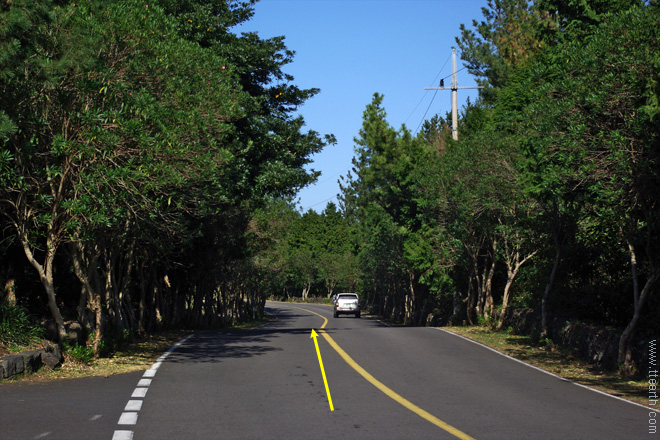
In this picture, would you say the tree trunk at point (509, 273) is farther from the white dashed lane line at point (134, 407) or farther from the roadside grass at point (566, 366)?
the white dashed lane line at point (134, 407)

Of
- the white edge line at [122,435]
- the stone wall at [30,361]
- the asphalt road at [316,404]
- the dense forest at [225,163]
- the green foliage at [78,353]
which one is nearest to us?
the white edge line at [122,435]

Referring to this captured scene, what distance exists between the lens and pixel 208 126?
686 inches

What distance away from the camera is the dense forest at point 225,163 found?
45.5 ft

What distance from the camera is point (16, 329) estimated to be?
14398 mm

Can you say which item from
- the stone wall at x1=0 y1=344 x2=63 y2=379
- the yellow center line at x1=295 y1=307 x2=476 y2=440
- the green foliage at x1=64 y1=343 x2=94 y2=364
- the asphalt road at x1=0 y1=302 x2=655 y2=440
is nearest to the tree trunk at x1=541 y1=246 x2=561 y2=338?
the asphalt road at x1=0 y1=302 x2=655 y2=440

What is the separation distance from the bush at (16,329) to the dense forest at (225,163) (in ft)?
1.79

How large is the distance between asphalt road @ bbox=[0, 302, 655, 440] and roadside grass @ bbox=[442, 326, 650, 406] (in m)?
0.73

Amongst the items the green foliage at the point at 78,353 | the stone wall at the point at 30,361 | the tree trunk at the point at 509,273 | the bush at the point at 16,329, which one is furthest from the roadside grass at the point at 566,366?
the bush at the point at 16,329

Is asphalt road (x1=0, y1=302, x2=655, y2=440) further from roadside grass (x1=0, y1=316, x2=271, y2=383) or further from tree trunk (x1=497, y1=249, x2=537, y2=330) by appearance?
tree trunk (x1=497, y1=249, x2=537, y2=330)

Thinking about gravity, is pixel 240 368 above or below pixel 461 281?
below

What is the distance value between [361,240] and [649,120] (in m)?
66.2

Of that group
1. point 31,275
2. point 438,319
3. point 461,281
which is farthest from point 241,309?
point 31,275

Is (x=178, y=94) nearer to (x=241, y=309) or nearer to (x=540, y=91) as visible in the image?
(x=540, y=91)

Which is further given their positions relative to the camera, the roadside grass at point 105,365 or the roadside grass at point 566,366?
the roadside grass at point 566,366
